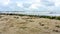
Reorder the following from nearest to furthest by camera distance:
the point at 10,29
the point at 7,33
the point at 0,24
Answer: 1. the point at 7,33
2. the point at 10,29
3. the point at 0,24

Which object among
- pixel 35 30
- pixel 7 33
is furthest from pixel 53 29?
pixel 7 33

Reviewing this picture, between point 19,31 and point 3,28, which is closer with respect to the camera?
point 19,31

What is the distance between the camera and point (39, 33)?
18844 millimetres

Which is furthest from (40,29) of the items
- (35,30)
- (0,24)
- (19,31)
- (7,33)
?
(0,24)

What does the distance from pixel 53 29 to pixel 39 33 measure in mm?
2709

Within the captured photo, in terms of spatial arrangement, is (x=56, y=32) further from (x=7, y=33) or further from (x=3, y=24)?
(x=3, y=24)

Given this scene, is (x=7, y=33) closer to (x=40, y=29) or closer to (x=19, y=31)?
(x=19, y=31)

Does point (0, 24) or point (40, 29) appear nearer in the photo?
point (40, 29)

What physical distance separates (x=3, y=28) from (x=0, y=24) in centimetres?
210

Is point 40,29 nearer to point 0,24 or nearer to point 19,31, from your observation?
point 19,31

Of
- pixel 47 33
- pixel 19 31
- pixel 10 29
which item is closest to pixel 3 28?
pixel 10 29

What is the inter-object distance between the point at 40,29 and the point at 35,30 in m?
0.80

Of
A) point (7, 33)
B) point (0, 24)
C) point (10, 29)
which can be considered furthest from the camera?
point (0, 24)

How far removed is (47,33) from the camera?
19000mm
